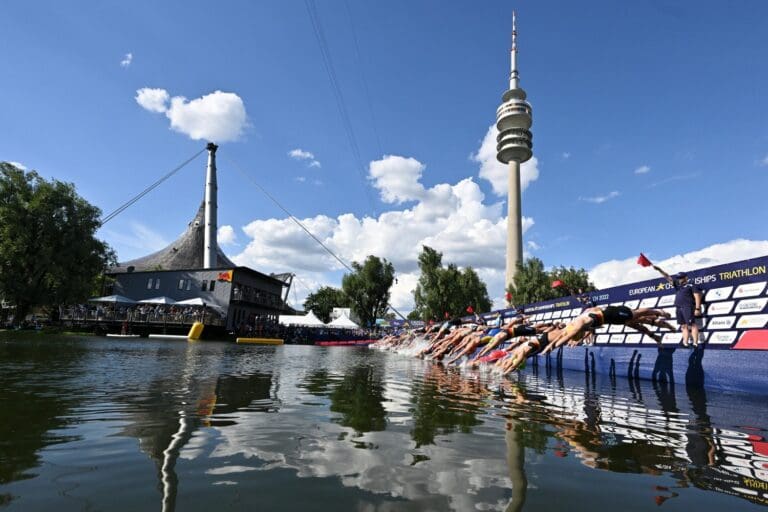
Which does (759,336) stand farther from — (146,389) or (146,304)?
(146,304)

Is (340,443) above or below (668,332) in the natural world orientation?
below

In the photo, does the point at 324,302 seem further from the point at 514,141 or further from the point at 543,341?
the point at 543,341

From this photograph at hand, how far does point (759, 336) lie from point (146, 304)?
173 ft

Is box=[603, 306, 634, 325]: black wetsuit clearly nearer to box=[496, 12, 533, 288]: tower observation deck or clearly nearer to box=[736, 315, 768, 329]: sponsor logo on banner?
box=[736, 315, 768, 329]: sponsor logo on banner

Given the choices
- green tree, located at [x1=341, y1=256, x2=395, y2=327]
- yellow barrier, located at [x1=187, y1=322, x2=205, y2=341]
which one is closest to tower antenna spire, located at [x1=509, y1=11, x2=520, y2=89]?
green tree, located at [x1=341, y1=256, x2=395, y2=327]

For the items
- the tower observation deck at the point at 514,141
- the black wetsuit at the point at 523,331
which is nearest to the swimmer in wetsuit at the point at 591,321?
the black wetsuit at the point at 523,331

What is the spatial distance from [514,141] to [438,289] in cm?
5430

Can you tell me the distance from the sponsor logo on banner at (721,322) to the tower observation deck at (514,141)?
75.3 metres

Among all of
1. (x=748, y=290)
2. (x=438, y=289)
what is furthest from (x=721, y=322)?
(x=438, y=289)

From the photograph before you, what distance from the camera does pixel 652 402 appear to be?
7.63 m

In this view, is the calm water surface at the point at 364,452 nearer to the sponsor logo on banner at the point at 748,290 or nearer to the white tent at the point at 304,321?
the sponsor logo on banner at the point at 748,290

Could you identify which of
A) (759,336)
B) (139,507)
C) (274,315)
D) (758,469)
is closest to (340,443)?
(139,507)

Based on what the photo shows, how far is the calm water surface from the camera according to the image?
8.74 feet

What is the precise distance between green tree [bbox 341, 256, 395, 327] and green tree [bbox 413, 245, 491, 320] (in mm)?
11193
